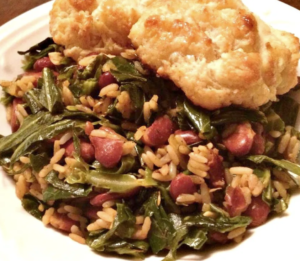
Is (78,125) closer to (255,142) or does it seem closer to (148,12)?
(148,12)

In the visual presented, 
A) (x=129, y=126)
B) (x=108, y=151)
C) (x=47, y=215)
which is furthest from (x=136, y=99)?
(x=47, y=215)

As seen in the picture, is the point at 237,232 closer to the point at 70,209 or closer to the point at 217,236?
the point at 217,236

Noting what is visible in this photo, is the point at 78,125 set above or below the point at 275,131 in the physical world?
above

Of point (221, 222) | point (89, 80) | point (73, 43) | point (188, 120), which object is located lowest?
point (221, 222)

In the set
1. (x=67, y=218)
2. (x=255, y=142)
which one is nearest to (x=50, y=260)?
(x=67, y=218)

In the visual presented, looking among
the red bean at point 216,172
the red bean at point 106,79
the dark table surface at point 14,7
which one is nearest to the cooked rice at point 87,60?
the red bean at point 106,79

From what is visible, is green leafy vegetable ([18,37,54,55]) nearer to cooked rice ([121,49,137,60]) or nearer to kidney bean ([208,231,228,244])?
cooked rice ([121,49,137,60])
